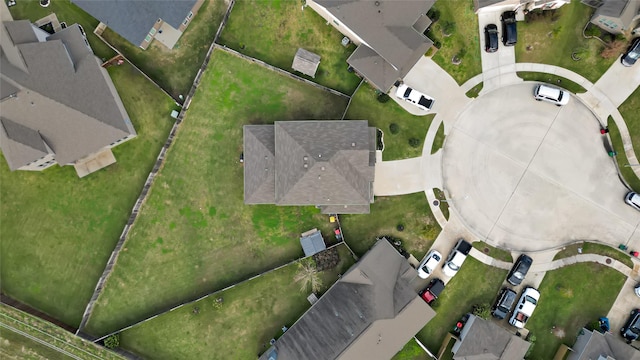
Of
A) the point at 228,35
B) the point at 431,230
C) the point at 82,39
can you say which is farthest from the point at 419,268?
the point at 82,39

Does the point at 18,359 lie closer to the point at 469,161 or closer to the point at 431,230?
the point at 431,230

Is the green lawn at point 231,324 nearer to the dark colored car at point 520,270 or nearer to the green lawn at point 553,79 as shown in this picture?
the dark colored car at point 520,270

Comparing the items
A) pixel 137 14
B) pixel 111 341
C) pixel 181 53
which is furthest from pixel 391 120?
pixel 111 341

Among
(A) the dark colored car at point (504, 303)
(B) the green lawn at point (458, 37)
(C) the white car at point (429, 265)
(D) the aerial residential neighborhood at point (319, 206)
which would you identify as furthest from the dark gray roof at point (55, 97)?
(A) the dark colored car at point (504, 303)

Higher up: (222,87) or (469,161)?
(469,161)

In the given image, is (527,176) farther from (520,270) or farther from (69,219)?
(69,219)
